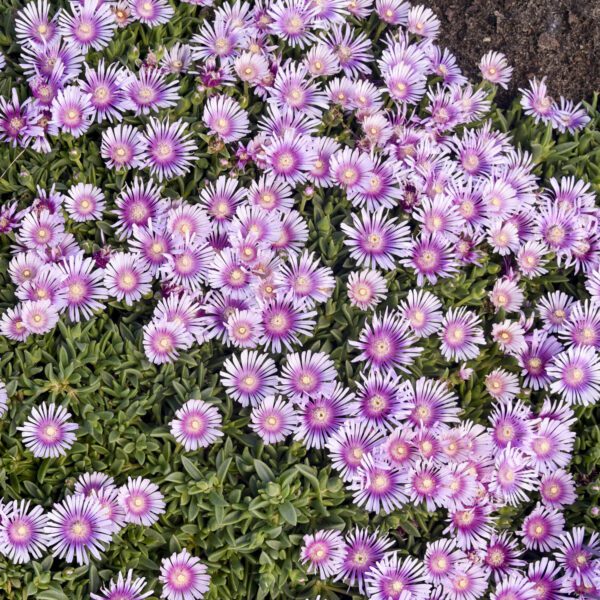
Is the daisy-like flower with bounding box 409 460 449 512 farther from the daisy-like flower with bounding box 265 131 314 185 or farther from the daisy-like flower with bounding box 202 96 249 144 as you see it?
the daisy-like flower with bounding box 202 96 249 144

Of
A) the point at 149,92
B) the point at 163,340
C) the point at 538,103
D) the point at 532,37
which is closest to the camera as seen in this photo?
the point at 163,340

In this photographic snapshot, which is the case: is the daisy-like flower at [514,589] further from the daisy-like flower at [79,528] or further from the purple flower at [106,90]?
the purple flower at [106,90]

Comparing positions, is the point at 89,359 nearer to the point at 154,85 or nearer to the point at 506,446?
the point at 154,85

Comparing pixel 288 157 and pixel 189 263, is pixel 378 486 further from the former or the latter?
pixel 288 157

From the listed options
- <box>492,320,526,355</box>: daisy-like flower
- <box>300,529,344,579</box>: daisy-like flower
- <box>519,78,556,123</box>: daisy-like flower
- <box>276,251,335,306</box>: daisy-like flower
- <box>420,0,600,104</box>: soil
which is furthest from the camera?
<box>420,0,600,104</box>: soil

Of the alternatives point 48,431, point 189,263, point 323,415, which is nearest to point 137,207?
point 189,263

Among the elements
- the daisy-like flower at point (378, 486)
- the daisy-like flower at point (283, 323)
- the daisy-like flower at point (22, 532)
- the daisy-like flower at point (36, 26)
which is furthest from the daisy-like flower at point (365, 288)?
the daisy-like flower at point (36, 26)

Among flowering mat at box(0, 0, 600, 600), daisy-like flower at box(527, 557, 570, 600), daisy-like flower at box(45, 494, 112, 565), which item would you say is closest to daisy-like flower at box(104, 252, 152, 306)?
flowering mat at box(0, 0, 600, 600)
